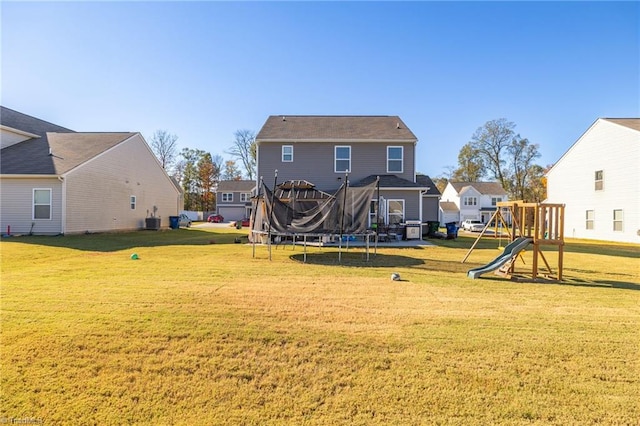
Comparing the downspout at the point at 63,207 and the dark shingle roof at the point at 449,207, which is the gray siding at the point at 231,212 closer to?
the dark shingle roof at the point at 449,207

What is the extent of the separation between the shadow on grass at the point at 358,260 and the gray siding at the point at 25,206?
13589mm

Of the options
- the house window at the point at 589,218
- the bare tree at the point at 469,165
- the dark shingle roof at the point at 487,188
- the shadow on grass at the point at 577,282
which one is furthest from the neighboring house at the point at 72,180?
the bare tree at the point at 469,165

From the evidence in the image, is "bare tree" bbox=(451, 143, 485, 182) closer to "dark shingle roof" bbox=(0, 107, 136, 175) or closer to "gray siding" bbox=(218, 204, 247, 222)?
"gray siding" bbox=(218, 204, 247, 222)

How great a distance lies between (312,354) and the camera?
12.6 feet

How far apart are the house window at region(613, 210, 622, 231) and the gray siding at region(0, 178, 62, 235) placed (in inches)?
1253

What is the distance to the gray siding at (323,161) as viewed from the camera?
18906mm

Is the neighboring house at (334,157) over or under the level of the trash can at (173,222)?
over

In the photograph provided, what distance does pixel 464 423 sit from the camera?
2.78 meters

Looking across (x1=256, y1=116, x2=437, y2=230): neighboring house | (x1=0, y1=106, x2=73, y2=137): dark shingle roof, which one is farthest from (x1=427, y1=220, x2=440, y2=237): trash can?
(x1=0, y1=106, x2=73, y2=137): dark shingle roof

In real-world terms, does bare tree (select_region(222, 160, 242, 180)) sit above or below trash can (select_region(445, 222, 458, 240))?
above

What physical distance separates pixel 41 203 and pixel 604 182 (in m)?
33.0

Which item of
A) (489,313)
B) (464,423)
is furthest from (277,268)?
(464,423)

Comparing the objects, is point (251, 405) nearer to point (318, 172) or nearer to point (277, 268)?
point (277, 268)

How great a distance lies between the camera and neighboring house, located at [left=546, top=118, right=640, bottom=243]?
20.0 metres
